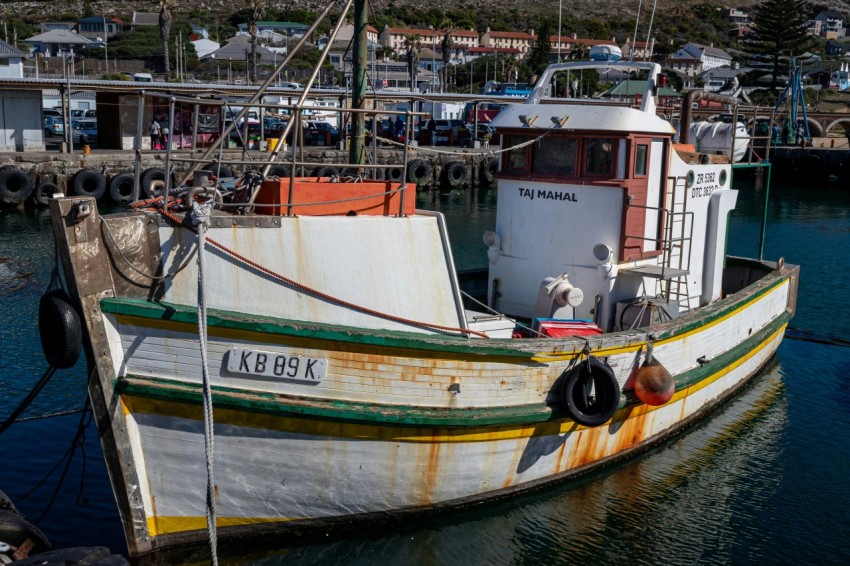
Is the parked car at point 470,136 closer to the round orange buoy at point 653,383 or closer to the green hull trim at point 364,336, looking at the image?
the round orange buoy at point 653,383

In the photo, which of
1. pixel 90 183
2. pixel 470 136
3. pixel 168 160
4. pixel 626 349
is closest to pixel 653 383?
pixel 626 349

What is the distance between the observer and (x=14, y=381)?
501 inches

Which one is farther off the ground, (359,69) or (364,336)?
(359,69)

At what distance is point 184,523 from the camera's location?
797cm

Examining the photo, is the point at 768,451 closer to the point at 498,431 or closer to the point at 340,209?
the point at 498,431

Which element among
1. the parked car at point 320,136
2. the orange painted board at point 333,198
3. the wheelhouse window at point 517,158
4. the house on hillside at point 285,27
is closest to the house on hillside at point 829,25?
the house on hillside at point 285,27

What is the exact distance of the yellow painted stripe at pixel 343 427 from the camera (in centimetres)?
749

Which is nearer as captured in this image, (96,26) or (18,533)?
(18,533)

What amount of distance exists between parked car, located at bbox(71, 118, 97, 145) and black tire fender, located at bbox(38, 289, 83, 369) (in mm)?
33205

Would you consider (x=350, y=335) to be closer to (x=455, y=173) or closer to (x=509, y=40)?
(x=455, y=173)

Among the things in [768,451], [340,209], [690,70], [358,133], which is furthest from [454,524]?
[690,70]

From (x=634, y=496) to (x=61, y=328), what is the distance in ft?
20.7

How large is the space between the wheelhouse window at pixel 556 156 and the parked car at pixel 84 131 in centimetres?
3179

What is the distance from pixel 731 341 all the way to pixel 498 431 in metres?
4.85
